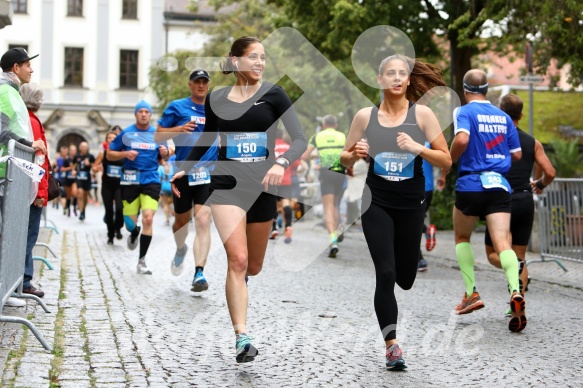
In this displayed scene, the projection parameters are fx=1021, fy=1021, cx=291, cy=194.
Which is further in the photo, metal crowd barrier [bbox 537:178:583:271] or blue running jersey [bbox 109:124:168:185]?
metal crowd barrier [bbox 537:178:583:271]

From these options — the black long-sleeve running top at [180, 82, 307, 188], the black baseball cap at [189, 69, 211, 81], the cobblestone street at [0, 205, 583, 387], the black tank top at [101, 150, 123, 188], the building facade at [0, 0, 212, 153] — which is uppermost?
the building facade at [0, 0, 212, 153]

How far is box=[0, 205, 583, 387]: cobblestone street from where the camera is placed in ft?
18.2

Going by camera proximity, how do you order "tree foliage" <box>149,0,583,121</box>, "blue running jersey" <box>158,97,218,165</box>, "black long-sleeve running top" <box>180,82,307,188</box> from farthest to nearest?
"tree foliage" <box>149,0,583,121</box> < "blue running jersey" <box>158,97,218,165</box> < "black long-sleeve running top" <box>180,82,307,188</box>

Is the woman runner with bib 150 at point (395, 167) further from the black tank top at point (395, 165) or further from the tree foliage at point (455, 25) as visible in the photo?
the tree foliage at point (455, 25)

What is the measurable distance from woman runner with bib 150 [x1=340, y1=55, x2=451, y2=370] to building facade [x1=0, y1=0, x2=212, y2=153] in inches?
1725

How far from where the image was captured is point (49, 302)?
815 cm

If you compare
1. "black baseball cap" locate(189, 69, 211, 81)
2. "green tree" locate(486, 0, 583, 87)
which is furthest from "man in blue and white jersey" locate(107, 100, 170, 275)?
"green tree" locate(486, 0, 583, 87)

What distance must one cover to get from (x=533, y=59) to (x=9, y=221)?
1343 centimetres

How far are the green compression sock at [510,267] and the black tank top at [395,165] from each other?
1633mm

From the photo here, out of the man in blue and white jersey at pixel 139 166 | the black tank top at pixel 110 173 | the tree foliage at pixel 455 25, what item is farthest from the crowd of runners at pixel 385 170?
the tree foliage at pixel 455 25

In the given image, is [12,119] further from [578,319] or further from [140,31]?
[140,31]

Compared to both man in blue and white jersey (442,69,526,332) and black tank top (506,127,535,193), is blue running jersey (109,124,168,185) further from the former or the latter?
man in blue and white jersey (442,69,526,332)

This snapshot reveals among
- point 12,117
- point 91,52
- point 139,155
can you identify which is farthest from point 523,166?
point 91,52

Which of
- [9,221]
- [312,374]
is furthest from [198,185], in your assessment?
[312,374]
